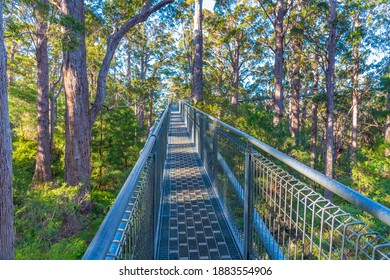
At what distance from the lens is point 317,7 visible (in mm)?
15664

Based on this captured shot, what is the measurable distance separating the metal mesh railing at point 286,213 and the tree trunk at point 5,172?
3903 millimetres

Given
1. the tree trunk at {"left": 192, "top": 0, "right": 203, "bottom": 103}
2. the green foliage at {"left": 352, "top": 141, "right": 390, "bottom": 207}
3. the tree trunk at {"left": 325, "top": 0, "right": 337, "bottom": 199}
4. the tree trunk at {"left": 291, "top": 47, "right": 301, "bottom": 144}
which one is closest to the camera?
the green foliage at {"left": 352, "top": 141, "right": 390, "bottom": 207}

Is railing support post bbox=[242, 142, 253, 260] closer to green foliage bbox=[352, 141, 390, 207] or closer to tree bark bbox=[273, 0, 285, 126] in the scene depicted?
green foliage bbox=[352, 141, 390, 207]

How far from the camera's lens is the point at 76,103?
9555 mm

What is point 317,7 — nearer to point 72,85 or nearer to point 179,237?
point 72,85

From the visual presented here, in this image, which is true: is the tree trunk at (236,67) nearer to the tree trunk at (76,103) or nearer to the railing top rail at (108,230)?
the tree trunk at (76,103)

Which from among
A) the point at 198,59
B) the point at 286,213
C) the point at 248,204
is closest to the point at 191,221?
the point at 248,204

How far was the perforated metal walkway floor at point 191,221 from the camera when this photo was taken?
3.60 meters

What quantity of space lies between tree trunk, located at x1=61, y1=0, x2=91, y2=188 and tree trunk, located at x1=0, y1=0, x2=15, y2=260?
3.48 m

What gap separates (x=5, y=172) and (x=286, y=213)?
5255 millimetres

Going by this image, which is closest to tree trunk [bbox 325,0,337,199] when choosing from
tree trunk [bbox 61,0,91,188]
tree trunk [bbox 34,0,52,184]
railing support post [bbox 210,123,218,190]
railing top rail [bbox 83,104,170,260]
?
railing support post [bbox 210,123,218,190]

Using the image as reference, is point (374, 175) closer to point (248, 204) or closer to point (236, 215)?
point (236, 215)

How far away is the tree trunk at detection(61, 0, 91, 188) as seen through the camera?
9.23 m
